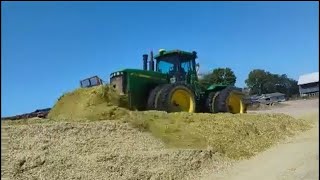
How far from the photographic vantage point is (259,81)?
66.6 ft

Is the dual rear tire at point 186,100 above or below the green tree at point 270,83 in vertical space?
below

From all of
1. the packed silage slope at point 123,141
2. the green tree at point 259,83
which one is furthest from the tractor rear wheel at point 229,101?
the green tree at point 259,83

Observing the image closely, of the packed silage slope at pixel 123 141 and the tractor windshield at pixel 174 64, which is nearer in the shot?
the packed silage slope at pixel 123 141

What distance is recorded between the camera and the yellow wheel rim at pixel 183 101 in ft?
43.5

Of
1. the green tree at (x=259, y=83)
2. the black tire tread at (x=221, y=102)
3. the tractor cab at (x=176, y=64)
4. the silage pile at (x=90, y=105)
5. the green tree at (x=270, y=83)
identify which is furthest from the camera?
the green tree at (x=259, y=83)

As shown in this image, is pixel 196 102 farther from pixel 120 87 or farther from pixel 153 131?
pixel 153 131

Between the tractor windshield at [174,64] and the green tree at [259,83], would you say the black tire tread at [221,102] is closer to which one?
the tractor windshield at [174,64]

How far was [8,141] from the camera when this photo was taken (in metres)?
7.87

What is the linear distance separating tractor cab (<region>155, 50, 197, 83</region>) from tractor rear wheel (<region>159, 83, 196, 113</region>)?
913 millimetres

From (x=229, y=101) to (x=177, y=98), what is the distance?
2409 millimetres

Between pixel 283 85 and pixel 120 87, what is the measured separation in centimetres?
719

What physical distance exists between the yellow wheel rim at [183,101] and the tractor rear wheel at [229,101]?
96cm

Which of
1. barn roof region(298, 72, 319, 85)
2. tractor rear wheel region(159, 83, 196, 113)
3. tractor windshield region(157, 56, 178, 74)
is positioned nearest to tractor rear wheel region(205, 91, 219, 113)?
tractor rear wheel region(159, 83, 196, 113)

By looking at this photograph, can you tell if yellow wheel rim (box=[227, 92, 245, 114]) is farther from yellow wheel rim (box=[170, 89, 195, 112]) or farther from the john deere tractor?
yellow wheel rim (box=[170, 89, 195, 112])
